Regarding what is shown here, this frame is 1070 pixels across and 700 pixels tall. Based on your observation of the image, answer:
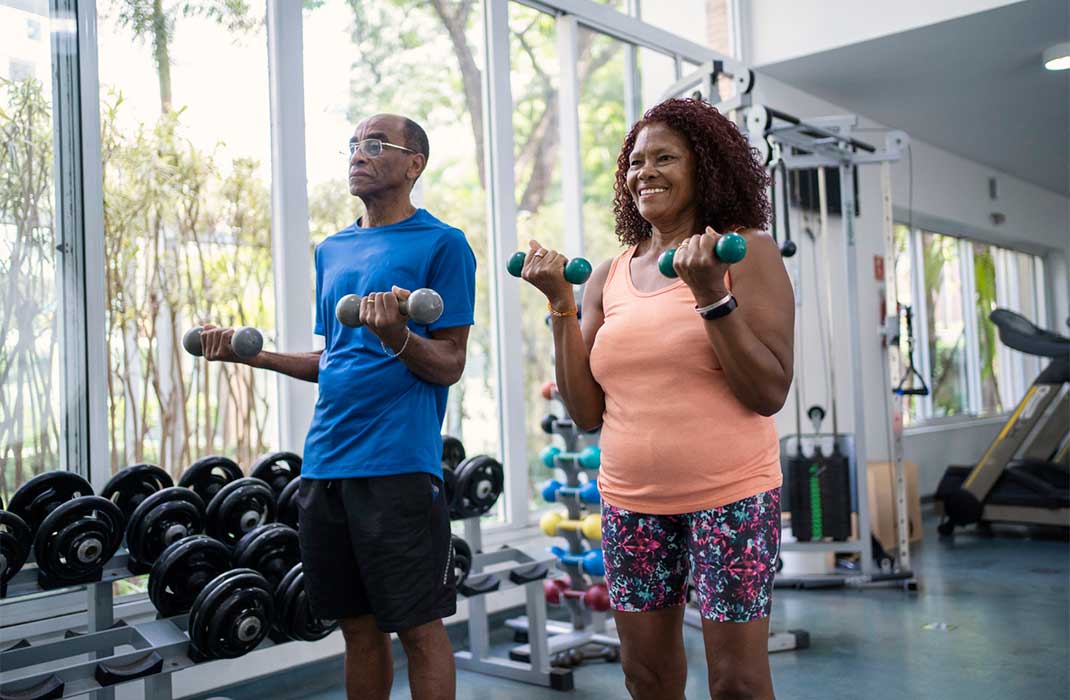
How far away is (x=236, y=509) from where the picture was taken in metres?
2.23

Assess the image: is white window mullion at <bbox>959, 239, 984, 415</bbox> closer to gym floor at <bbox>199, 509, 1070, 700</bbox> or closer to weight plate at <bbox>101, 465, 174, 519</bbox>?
gym floor at <bbox>199, 509, 1070, 700</bbox>

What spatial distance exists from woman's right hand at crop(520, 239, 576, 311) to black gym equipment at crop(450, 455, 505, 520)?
1.32 meters

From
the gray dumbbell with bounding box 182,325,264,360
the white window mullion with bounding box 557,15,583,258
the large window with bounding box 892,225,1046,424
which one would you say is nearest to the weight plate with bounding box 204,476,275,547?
the gray dumbbell with bounding box 182,325,264,360

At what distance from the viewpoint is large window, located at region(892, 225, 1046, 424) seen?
23.1ft

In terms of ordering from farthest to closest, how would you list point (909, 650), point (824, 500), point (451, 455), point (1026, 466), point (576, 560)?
point (1026, 466)
point (824, 500)
point (576, 560)
point (909, 650)
point (451, 455)

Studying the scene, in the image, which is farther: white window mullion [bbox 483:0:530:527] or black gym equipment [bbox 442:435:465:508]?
white window mullion [bbox 483:0:530:527]

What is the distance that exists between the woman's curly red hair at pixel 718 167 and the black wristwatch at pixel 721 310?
0.19 metres

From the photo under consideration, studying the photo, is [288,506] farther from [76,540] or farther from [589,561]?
[589,561]

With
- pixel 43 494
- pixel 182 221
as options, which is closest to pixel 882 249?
pixel 182 221

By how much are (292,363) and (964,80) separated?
4.79m

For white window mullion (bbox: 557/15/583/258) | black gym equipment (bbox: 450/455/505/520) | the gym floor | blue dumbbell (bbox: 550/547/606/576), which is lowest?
the gym floor

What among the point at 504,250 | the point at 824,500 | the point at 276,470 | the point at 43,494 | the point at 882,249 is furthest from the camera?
the point at 882,249

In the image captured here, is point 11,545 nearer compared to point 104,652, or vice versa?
point 11,545

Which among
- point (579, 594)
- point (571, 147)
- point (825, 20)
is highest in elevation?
point (825, 20)
